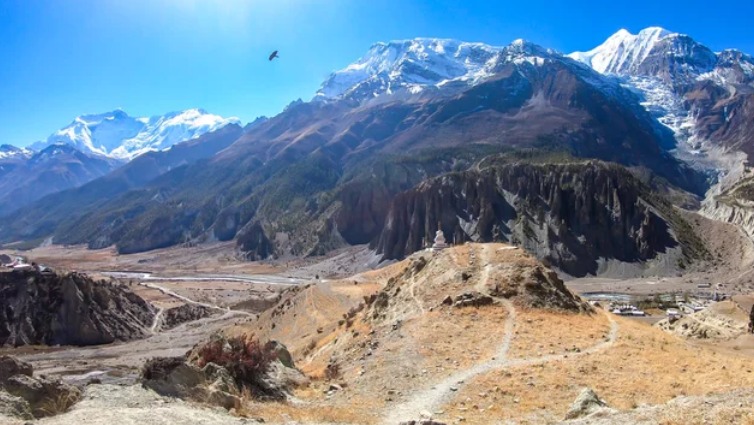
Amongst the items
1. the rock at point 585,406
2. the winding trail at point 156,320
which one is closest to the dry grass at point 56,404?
the rock at point 585,406

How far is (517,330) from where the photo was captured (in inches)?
1038

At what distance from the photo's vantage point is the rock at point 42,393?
14102 millimetres

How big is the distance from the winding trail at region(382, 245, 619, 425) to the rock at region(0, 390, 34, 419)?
9.48 meters

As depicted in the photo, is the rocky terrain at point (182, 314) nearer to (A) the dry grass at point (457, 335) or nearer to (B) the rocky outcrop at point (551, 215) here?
(B) the rocky outcrop at point (551, 215)

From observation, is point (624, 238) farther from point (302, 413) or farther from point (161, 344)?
point (302, 413)

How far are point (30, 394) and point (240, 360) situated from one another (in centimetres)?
732

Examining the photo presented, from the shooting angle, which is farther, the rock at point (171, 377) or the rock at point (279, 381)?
the rock at point (279, 381)

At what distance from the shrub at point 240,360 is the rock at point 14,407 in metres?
7.20

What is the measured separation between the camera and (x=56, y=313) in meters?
82.8

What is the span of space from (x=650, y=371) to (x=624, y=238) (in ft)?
422

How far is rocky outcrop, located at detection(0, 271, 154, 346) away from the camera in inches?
3172

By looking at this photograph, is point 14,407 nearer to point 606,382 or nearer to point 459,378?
point 459,378

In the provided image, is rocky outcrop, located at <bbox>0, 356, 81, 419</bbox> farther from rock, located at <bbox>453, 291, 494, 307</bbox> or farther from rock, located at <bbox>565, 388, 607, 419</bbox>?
rock, located at <bbox>453, 291, 494, 307</bbox>

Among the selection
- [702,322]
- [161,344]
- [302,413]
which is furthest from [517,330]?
[161,344]
